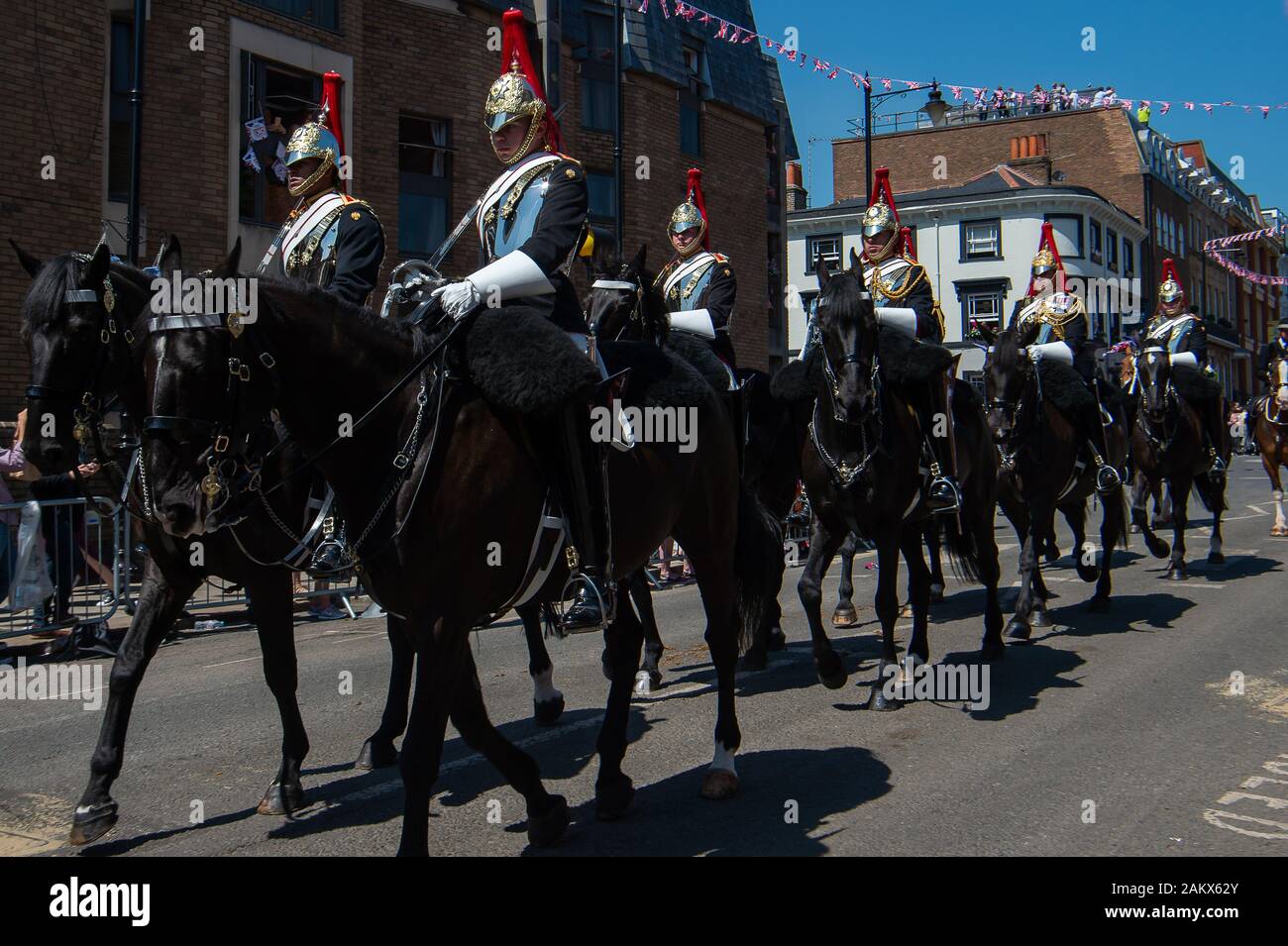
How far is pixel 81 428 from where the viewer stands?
470 cm

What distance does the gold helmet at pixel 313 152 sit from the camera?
19.7 ft

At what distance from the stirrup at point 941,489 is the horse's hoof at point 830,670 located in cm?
131

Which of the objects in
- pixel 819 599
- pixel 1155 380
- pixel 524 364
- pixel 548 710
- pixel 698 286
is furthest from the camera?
Result: pixel 1155 380

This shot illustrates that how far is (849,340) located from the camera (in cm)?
700

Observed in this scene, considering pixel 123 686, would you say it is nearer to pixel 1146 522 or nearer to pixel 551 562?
pixel 551 562

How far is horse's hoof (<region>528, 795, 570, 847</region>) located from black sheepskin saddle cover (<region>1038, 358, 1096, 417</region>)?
736cm

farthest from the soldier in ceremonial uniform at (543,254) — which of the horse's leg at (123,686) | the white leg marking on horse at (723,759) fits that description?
the horse's leg at (123,686)

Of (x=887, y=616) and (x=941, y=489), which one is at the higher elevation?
(x=941, y=489)

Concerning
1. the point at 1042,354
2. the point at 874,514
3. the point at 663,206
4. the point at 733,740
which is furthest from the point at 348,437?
the point at 663,206

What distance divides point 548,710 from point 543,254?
10.6ft

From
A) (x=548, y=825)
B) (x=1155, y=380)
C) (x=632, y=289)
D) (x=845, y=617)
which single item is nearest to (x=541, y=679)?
(x=548, y=825)

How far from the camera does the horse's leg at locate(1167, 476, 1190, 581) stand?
42.5ft

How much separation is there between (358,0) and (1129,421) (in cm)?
1420
